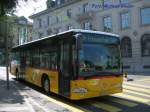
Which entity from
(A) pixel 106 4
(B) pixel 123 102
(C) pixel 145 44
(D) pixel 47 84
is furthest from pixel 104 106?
(A) pixel 106 4

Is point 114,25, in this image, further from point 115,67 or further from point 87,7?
point 115,67

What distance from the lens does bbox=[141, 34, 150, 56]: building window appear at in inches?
1430

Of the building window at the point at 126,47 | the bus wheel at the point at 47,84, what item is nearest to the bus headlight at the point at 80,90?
the bus wheel at the point at 47,84

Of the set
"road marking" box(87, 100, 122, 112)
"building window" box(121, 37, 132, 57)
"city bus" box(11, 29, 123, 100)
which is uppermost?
"building window" box(121, 37, 132, 57)

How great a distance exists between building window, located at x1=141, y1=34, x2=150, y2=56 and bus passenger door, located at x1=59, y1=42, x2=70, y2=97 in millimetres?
25078

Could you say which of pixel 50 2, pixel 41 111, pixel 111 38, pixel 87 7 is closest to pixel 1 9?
pixel 111 38

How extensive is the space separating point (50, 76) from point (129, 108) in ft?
14.3

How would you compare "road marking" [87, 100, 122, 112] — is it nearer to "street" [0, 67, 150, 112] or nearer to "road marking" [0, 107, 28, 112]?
"street" [0, 67, 150, 112]

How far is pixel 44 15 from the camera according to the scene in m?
59.3

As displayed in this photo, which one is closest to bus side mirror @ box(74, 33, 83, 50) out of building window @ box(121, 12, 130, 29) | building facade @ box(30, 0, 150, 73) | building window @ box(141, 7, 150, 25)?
building facade @ box(30, 0, 150, 73)

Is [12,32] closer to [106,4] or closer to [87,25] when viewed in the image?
[87,25]

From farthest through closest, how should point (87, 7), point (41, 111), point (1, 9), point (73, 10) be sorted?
1. point (73, 10)
2. point (87, 7)
3. point (1, 9)
4. point (41, 111)

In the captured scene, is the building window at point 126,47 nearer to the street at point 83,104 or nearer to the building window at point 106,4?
the building window at point 106,4

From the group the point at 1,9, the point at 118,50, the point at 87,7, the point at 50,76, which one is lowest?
the point at 50,76
